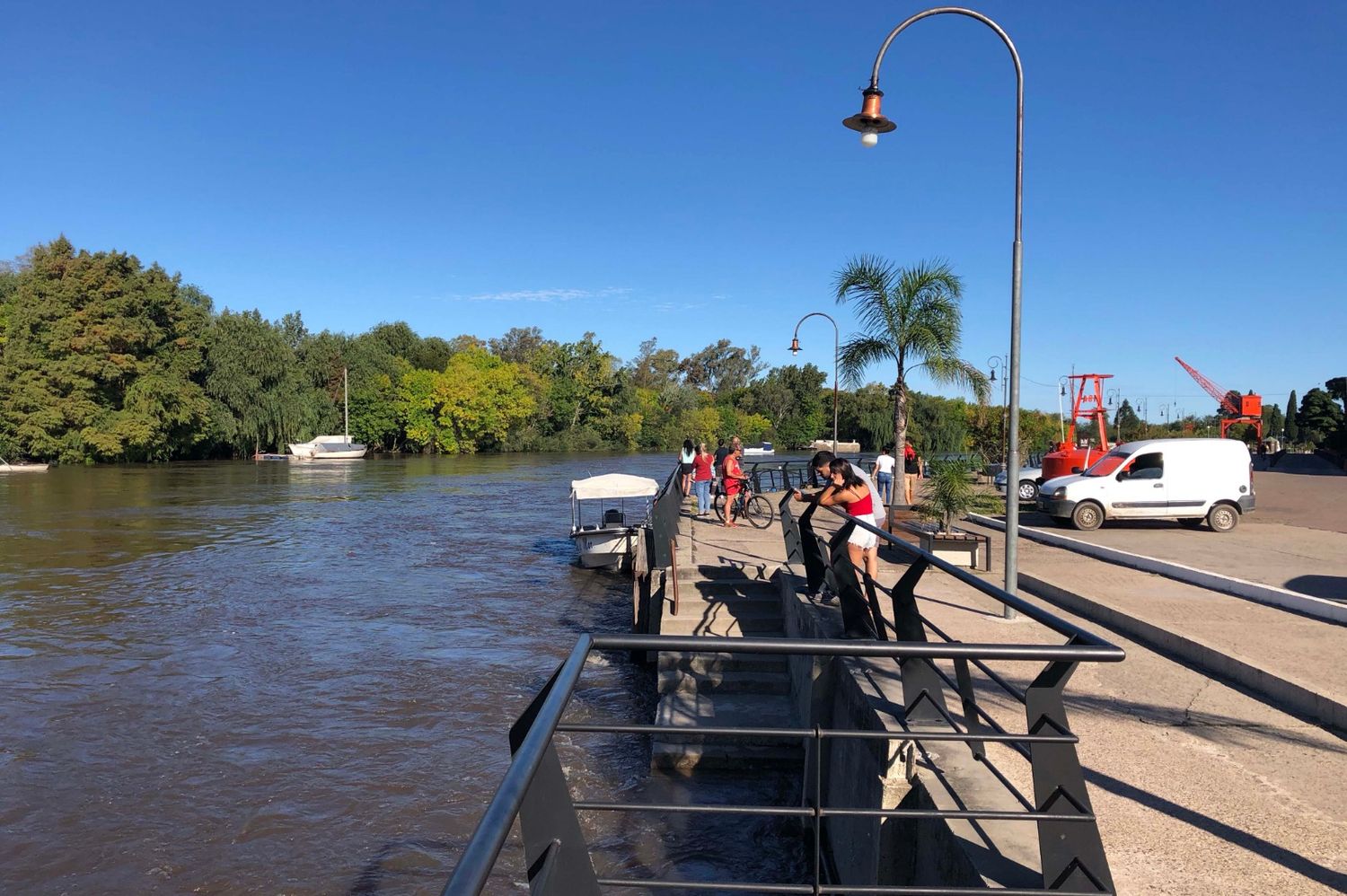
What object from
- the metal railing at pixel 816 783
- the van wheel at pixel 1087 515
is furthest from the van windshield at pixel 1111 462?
the metal railing at pixel 816 783

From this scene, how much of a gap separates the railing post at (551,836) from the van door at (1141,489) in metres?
20.5

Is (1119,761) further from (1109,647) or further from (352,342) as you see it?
(352,342)

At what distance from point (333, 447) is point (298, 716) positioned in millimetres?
70505

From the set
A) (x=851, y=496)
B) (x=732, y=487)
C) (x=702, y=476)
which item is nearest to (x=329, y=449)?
(x=702, y=476)

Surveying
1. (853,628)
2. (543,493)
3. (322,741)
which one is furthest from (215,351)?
(853,628)

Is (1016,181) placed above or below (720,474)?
above

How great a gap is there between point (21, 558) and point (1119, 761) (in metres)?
26.5

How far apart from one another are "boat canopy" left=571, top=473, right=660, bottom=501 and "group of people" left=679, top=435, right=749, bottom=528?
3.73 feet

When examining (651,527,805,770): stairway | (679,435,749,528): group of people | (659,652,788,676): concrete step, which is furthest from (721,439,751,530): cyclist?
(659,652,788,676): concrete step

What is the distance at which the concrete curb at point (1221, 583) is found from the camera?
10344 mm

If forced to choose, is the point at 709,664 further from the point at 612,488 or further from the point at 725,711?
the point at 612,488

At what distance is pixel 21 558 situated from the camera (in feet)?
76.8

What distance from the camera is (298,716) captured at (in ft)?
38.0

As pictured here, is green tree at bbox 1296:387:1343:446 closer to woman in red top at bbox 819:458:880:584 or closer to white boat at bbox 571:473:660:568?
white boat at bbox 571:473:660:568
